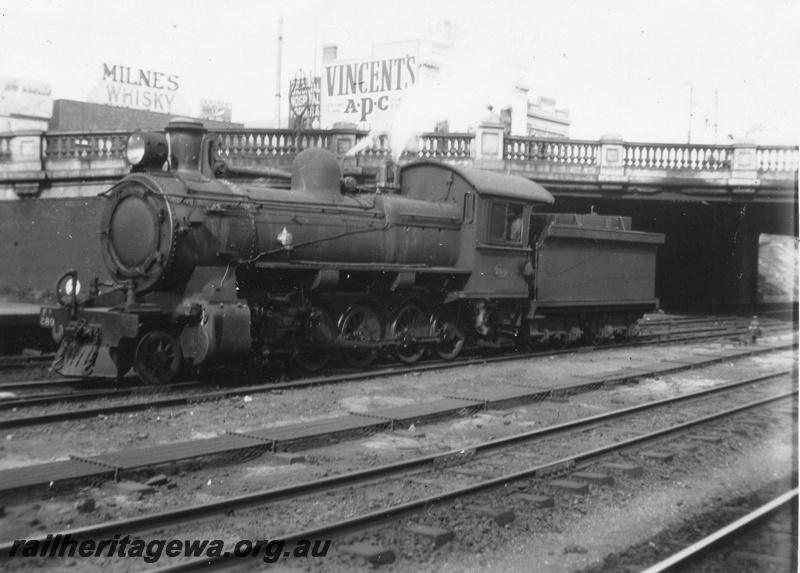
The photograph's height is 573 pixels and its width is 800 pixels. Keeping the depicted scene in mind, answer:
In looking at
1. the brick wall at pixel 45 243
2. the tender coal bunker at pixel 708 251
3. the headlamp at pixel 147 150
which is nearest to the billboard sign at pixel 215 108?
the tender coal bunker at pixel 708 251

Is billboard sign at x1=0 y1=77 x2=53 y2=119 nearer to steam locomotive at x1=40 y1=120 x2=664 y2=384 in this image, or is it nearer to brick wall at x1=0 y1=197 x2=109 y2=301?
brick wall at x1=0 y1=197 x2=109 y2=301

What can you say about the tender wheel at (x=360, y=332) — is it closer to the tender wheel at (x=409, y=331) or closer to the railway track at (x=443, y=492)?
the tender wheel at (x=409, y=331)

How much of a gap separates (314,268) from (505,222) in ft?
13.7

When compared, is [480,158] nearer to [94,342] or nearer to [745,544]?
[94,342]

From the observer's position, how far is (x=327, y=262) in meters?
11.5

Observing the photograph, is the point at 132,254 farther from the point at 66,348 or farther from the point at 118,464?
the point at 118,464

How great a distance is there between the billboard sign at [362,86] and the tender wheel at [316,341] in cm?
4059

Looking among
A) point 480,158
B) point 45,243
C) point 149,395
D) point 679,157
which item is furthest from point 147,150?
point 679,157

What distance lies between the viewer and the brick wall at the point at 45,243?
64.1 ft

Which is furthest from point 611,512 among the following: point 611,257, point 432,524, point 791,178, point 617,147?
point 791,178

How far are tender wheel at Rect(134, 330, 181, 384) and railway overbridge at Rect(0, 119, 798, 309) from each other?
6962 mm

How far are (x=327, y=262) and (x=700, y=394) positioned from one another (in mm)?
5303

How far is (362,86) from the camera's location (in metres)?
54.7

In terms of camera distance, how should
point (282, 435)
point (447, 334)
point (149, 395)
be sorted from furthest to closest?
point (447, 334) → point (149, 395) → point (282, 435)
